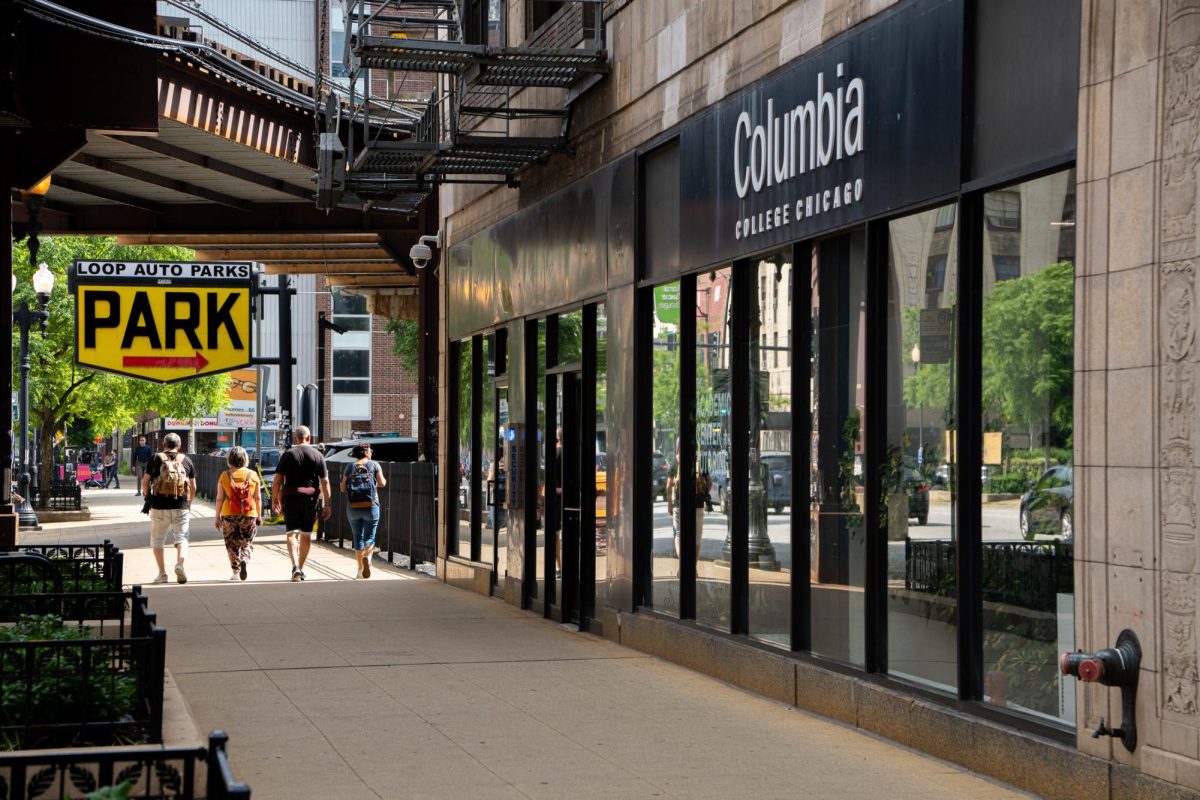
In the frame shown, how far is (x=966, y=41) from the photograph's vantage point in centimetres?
823

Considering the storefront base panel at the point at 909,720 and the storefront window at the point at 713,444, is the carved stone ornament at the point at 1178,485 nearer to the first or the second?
the storefront base panel at the point at 909,720

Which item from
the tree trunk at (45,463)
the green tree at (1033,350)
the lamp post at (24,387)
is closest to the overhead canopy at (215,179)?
the lamp post at (24,387)

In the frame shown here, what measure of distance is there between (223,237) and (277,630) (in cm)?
1636

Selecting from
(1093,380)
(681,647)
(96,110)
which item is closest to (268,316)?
(96,110)

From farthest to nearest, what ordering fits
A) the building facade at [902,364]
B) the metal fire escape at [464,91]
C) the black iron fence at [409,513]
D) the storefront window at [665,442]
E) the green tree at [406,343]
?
1. the green tree at [406,343]
2. the black iron fence at [409,513]
3. the metal fire escape at [464,91]
4. the storefront window at [665,442]
5. the building facade at [902,364]

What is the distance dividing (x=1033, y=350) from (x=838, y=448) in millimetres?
2248

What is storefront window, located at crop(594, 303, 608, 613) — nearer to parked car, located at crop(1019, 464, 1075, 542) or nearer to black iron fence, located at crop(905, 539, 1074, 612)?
black iron fence, located at crop(905, 539, 1074, 612)

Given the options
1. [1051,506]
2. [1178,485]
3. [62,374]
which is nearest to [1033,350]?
[1051,506]

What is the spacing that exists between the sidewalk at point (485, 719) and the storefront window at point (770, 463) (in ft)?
2.04

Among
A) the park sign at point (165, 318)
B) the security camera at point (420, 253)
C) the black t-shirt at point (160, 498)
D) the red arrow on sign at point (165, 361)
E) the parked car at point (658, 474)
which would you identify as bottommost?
the black t-shirt at point (160, 498)

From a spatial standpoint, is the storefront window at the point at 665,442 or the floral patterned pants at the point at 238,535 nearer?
the storefront window at the point at 665,442

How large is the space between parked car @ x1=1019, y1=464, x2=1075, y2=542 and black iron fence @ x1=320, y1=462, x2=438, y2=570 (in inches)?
567

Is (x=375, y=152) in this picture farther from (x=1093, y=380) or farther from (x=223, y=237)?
(x=223, y=237)

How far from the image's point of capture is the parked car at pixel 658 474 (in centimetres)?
1280
